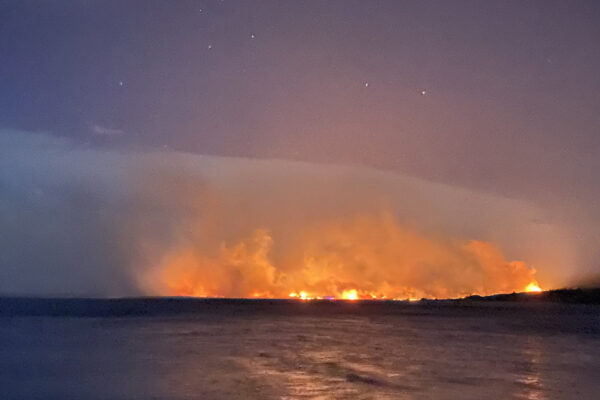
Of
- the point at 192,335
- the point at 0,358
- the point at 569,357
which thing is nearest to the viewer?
the point at 0,358

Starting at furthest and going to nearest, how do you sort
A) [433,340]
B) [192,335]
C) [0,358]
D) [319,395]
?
[192,335]
[433,340]
[0,358]
[319,395]

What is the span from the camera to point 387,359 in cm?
3153

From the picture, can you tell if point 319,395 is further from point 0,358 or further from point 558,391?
point 0,358

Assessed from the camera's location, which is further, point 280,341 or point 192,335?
point 192,335

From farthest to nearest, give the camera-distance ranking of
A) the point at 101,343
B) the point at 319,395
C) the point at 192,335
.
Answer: the point at 192,335
the point at 101,343
the point at 319,395

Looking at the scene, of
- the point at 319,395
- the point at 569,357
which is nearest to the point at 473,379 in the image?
the point at 319,395

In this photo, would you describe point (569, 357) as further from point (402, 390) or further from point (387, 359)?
point (402, 390)

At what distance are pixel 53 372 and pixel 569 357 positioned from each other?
22.9m

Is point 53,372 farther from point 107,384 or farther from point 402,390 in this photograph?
point 402,390

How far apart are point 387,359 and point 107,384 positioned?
1324 centimetres

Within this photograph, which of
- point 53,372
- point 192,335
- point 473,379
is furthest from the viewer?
point 192,335

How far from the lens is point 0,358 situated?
30531 mm

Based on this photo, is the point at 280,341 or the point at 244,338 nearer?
the point at 280,341

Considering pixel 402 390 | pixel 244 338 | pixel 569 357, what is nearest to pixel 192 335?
pixel 244 338
